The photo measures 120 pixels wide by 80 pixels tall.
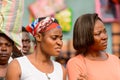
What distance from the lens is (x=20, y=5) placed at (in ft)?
15.3

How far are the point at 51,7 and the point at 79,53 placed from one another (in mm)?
5223

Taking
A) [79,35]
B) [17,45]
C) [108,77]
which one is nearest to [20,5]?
[17,45]

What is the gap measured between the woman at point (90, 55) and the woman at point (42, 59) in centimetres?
15

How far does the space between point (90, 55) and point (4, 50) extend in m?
0.79

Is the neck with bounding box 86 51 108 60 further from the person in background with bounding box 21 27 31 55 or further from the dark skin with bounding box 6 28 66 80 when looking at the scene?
the person in background with bounding box 21 27 31 55

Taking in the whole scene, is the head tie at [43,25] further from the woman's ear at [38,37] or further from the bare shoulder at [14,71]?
the bare shoulder at [14,71]

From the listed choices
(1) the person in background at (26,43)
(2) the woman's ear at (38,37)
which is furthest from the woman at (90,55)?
(1) the person in background at (26,43)

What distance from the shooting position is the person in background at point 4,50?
4.61 m

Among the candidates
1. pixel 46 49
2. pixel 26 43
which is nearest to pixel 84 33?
pixel 46 49

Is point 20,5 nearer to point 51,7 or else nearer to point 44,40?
point 44,40

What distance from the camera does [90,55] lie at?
4.45m

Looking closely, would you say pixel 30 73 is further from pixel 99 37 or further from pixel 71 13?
pixel 71 13

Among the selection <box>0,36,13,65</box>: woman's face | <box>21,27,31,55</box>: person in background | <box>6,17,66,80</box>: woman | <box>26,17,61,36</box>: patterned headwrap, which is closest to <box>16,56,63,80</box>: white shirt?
<box>6,17,66,80</box>: woman

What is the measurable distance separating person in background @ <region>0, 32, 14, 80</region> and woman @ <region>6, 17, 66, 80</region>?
0.30 meters
